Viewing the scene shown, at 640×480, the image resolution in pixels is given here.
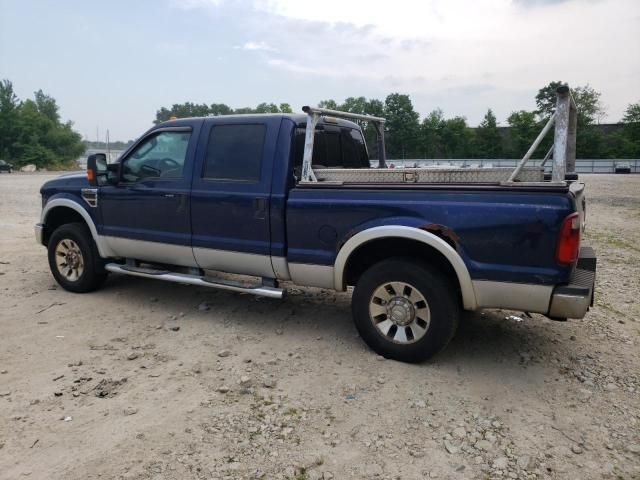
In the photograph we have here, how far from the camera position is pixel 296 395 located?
3.56 m

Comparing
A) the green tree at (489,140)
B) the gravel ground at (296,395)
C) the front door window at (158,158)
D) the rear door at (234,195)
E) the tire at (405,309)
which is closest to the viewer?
the gravel ground at (296,395)

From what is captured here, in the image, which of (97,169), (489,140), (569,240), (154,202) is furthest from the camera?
(489,140)

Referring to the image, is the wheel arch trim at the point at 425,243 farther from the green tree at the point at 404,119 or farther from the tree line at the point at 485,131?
the green tree at the point at 404,119

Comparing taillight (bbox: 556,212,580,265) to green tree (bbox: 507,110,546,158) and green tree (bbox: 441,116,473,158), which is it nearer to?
green tree (bbox: 507,110,546,158)

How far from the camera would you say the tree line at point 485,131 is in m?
57.6

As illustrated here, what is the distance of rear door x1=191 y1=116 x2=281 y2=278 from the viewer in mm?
4512

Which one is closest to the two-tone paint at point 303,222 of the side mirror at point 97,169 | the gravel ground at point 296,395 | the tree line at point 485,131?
the side mirror at point 97,169

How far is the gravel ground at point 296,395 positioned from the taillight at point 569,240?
Answer: 1000 mm

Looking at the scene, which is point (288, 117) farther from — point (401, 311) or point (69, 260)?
point (69, 260)

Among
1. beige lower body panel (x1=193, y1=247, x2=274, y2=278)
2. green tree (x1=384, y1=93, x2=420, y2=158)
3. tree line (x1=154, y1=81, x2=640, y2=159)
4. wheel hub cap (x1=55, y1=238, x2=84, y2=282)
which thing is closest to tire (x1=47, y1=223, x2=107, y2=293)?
wheel hub cap (x1=55, y1=238, x2=84, y2=282)

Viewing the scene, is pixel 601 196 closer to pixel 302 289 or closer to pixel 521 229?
pixel 302 289

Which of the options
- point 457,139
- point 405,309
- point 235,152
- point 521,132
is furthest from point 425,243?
point 457,139

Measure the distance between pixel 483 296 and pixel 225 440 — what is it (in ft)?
6.66

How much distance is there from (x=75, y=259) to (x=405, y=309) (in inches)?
157
